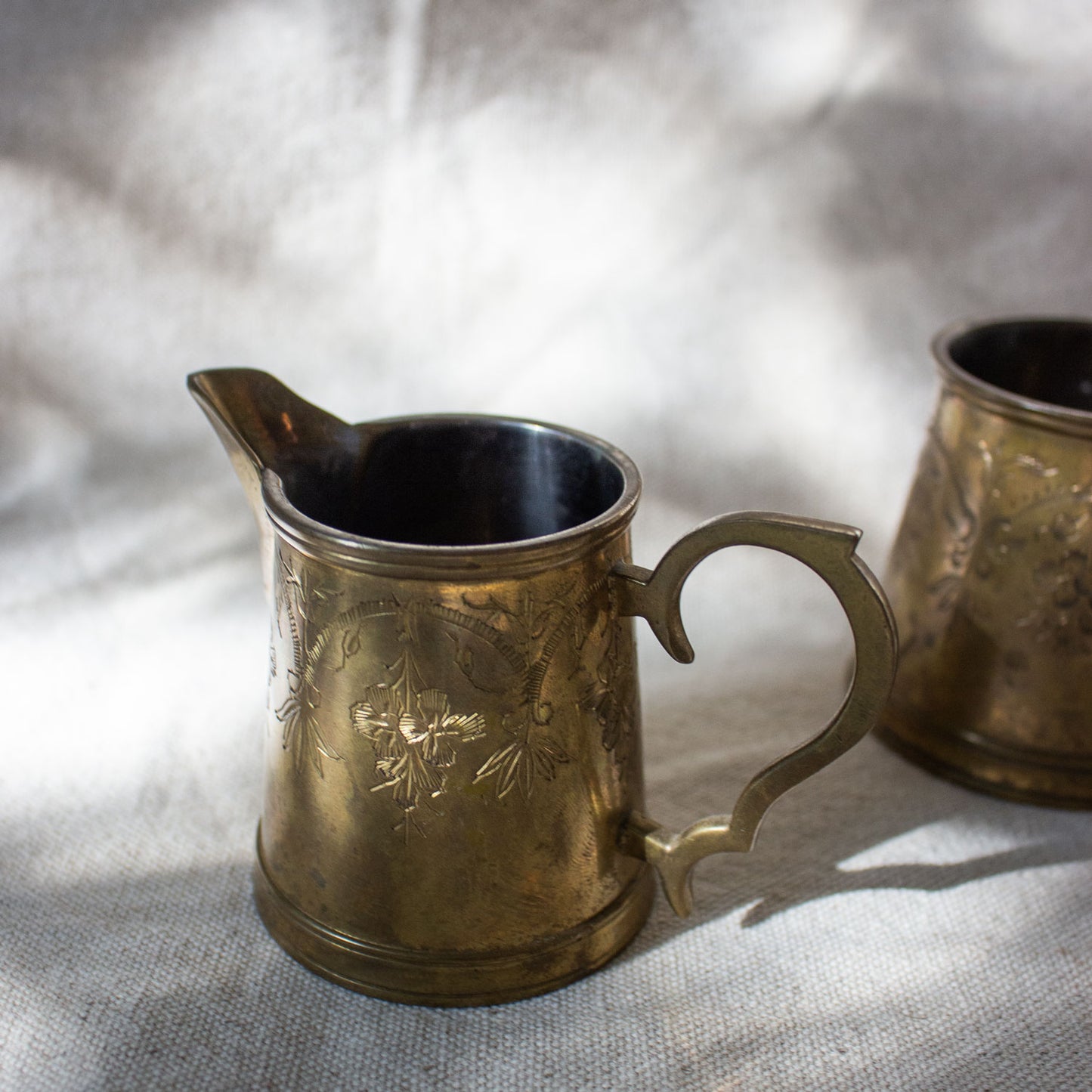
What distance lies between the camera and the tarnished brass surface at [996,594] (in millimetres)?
1066

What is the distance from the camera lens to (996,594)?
1.11m

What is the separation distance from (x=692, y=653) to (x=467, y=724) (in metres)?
0.15

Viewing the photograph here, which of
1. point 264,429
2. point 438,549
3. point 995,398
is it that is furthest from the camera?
point 995,398

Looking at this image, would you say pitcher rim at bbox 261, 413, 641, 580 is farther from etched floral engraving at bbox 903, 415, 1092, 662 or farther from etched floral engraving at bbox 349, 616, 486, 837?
etched floral engraving at bbox 903, 415, 1092, 662

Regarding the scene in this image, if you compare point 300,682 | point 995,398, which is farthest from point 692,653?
point 995,398

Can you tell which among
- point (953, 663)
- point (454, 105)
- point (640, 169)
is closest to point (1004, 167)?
point (640, 169)

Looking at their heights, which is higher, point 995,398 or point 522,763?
point 995,398

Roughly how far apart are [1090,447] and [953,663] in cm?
22

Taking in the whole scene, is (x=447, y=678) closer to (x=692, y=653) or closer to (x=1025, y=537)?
(x=692, y=653)

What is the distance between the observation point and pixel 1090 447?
1037 millimetres

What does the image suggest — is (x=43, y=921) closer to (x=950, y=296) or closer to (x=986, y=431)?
(x=986, y=431)

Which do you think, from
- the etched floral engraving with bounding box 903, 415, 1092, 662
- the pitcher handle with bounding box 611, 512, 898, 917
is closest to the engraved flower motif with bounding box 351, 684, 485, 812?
the pitcher handle with bounding box 611, 512, 898, 917

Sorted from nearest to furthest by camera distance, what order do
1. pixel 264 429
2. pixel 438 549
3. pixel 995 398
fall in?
pixel 438 549 < pixel 264 429 < pixel 995 398

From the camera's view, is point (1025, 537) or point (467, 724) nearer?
point (467, 724)
